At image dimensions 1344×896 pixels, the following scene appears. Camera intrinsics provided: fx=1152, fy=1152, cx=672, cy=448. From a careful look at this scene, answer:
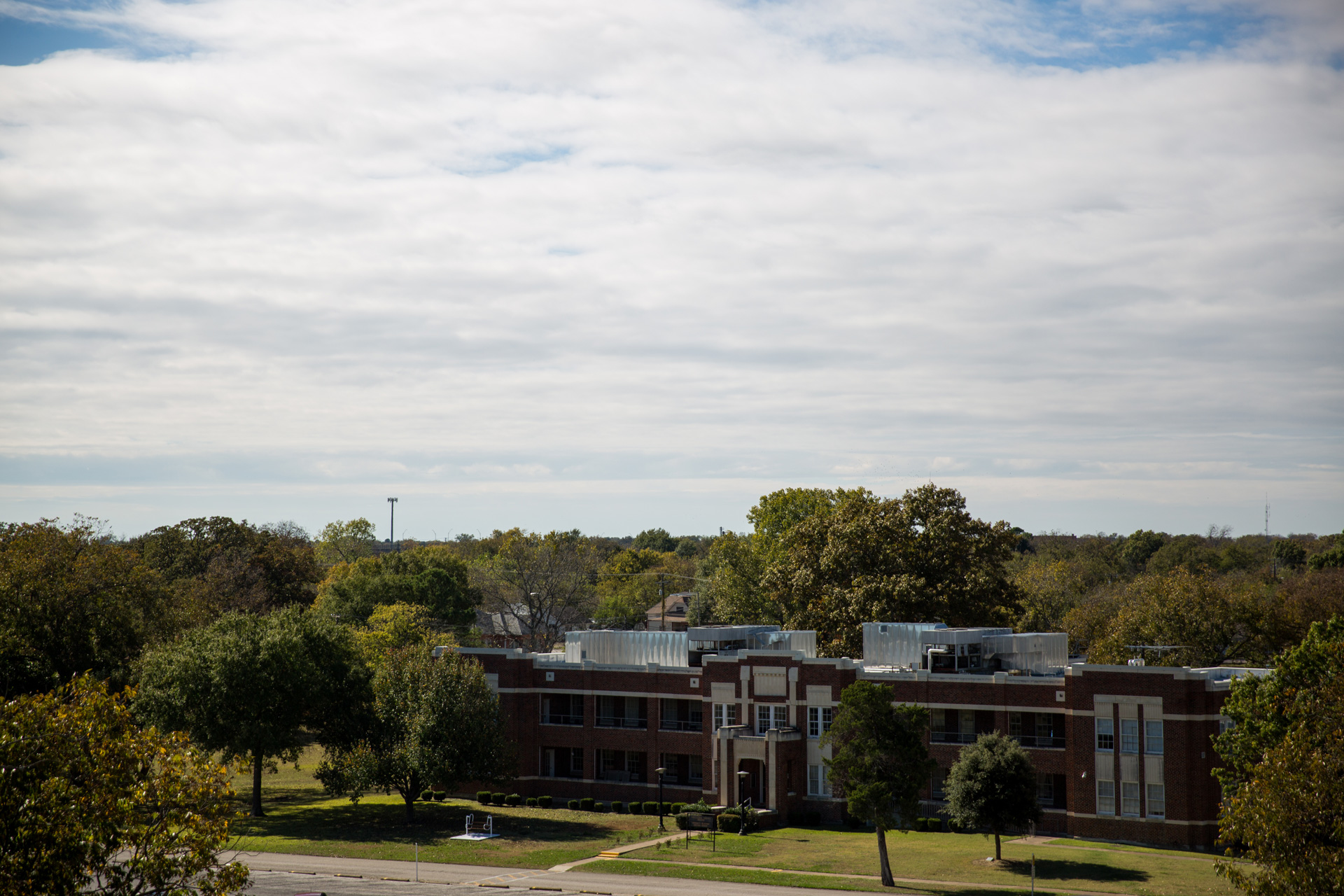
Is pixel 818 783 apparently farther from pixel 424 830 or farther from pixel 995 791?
pixel 424 830

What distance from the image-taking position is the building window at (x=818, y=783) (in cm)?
6638

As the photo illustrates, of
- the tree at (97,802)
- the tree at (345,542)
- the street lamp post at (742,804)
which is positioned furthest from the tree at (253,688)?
the tree at (345,542)

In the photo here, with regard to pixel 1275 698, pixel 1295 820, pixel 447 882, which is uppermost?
pixel 1275 698

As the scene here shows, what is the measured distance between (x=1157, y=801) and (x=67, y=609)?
63.2 meters

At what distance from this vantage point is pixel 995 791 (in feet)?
176

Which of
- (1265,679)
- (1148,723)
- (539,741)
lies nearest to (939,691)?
(1148,723)

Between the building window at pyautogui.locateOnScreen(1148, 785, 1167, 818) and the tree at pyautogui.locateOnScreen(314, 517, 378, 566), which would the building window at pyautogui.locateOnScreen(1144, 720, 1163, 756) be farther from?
the tree at pyautogui.locateOnScreen(314, 517, 378, 566)

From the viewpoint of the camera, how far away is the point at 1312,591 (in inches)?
3853

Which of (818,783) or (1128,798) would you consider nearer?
(1128,798)

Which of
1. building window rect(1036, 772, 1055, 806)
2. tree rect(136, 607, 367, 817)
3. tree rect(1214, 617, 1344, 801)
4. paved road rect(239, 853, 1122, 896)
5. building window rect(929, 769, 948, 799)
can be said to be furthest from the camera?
building window rect(929, 769, 948, 799)

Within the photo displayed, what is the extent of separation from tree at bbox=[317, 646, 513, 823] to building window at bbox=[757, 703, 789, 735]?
1470 centimetres

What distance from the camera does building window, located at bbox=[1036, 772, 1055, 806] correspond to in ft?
207

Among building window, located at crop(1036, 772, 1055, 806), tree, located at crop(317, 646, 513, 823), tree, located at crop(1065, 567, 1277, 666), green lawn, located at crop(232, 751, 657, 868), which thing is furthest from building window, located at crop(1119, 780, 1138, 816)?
tree, located at crop(317, 646, 513, 823)

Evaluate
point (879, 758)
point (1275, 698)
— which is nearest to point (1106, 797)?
point (879, 758)
